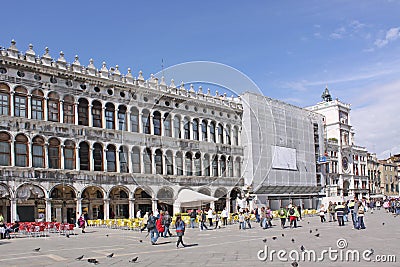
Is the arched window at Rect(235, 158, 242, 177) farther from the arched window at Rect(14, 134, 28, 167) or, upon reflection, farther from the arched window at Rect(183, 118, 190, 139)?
the arched window at Rect(14, 134, 28, 167)

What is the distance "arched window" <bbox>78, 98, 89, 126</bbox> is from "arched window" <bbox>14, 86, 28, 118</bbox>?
4212mm

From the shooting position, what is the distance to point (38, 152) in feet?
109

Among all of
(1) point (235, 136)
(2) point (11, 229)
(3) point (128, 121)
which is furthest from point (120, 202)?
(1) point (235, 136)

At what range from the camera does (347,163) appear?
237 ft

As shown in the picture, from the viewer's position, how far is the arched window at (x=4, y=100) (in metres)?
31.9

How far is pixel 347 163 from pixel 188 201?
44.5m

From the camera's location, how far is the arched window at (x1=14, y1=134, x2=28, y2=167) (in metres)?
32.1

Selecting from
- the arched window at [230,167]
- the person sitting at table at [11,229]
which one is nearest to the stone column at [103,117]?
the person sitting at table at [11,229]

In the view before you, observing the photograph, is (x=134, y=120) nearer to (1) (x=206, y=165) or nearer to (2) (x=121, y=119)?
(2) (x=121, y=119)

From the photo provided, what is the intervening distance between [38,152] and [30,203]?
3427 millimetres

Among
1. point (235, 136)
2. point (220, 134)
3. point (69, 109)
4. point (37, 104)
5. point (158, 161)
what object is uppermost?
point (37, 104)

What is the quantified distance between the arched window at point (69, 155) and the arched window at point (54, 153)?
0.61 meters

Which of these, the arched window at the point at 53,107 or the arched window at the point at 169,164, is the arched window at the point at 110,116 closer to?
the arched window at the point at 53,107

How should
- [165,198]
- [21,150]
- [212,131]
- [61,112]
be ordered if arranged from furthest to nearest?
1. [212,131]
2. [165,198]
3. [61,112]
4. [21,150]
